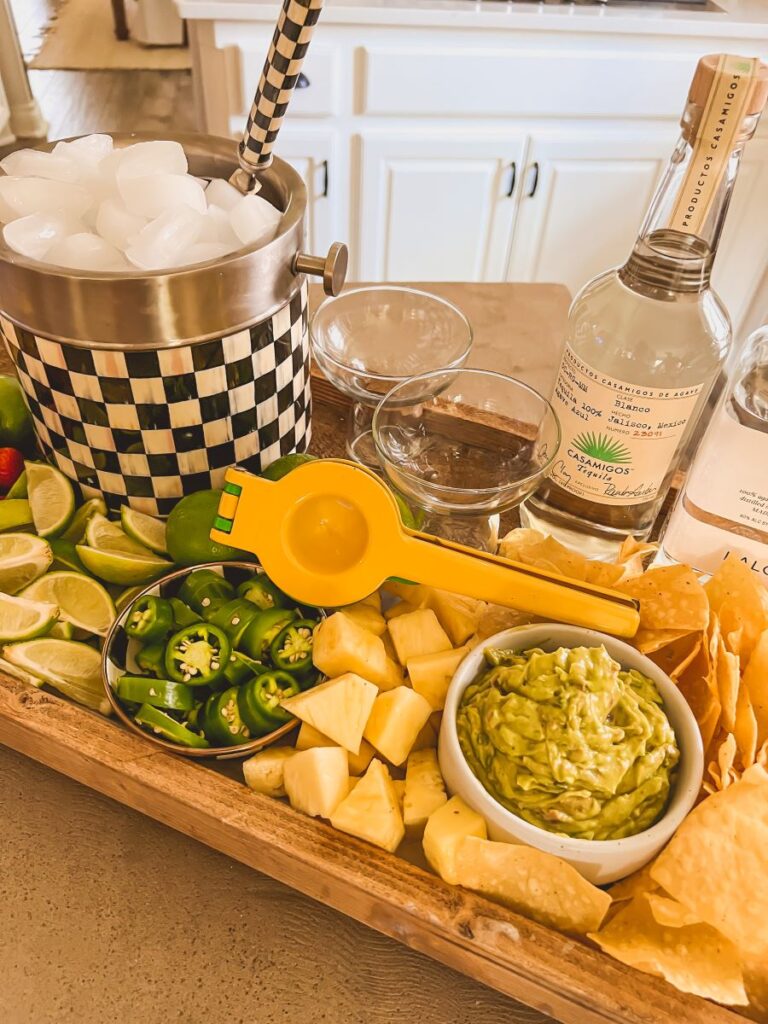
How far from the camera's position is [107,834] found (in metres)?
0.70

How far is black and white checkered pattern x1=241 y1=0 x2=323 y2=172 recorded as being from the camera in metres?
0.64

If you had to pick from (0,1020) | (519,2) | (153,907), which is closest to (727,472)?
(153,907)

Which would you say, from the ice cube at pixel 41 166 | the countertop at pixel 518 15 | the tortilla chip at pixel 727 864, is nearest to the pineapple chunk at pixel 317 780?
the tortilla chip at pixel 727 864

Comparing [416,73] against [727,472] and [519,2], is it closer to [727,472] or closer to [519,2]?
[519,2]

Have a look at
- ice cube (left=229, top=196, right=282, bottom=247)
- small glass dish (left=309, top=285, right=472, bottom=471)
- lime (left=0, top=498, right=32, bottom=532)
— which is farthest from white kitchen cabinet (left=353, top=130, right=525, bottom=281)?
lime (left=0, top=498, right=32, bottom=532)

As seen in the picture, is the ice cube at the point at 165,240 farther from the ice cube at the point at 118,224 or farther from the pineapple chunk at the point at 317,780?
the pineapple chunk at the point at 317,780

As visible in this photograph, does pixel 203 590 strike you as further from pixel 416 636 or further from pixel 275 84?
pixel 275 84

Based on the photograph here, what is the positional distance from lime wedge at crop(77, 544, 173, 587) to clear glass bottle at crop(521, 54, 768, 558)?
0.41 meters

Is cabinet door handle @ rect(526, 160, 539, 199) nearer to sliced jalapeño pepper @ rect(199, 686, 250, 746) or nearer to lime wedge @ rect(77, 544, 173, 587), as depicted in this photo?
lime wedge @ rect(77, 544, 173, 587)

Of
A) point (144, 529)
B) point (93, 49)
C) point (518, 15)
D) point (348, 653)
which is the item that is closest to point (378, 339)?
point (144, 529)

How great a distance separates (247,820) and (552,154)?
1894 millimetres

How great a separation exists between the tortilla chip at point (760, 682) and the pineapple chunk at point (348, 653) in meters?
0.30

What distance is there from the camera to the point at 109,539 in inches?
31.2

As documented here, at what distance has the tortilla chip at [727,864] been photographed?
540 mm
